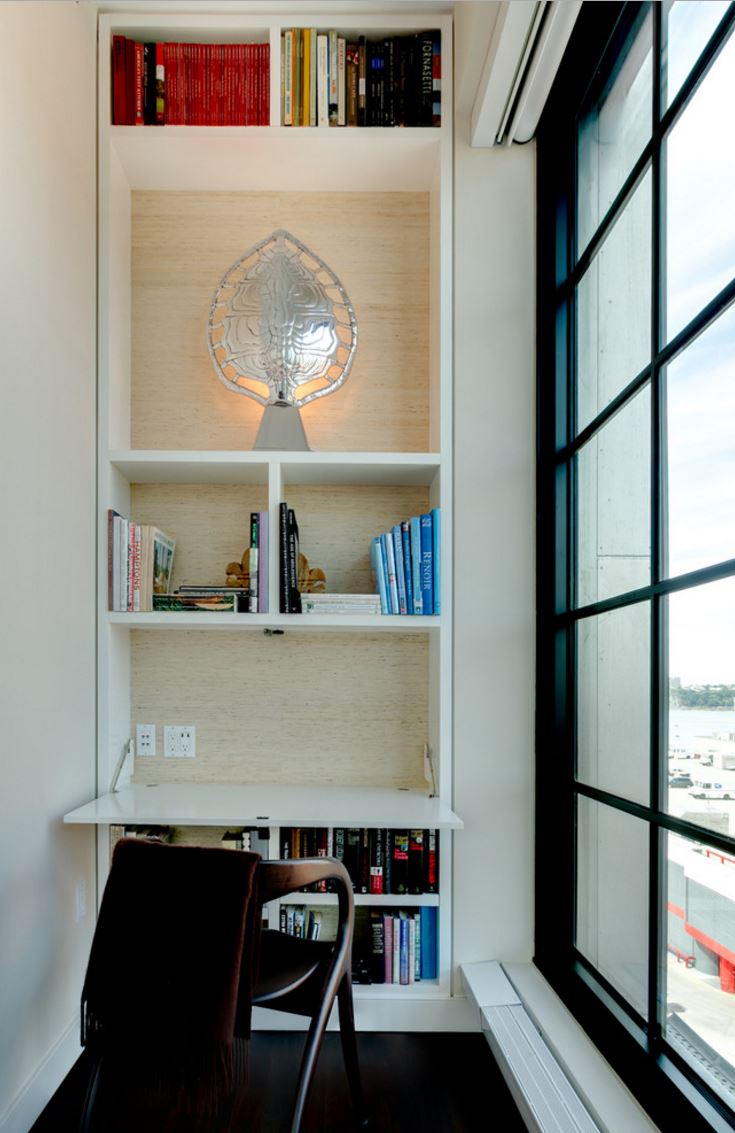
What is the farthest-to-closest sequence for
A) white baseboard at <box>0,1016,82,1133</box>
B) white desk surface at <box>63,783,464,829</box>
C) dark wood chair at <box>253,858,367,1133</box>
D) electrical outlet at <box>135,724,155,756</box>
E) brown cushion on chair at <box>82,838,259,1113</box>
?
electrical outlet at <box>135,724,155,756</box>, white desk surface at <box>63,783,464,829</box>, white baseboard at <box>0,1016,82,1133</box>, dark wood chair at <box>253,858,367,1133</box>, brown cushion on chair at <box>82,838,259,1113</box>

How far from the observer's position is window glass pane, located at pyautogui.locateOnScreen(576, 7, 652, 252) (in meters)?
1.69

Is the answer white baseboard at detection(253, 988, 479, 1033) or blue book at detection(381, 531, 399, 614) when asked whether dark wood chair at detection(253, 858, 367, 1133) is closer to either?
white baseboard at detection(253, 988, 479, 1033)

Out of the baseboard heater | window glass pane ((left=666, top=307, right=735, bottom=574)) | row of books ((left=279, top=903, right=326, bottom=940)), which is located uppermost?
window glass pane ((left=666, top=307, right=735, bottom=574))

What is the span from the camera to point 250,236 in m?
2.65

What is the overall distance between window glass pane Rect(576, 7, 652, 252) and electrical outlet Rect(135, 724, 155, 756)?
1876mm

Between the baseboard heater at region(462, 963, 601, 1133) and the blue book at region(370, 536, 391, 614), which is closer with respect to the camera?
the baseboard heater at region(462, 963, 601, 1133)

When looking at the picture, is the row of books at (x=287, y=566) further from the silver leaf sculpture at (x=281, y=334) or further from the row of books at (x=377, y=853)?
the row of books at (x=377, y=853)

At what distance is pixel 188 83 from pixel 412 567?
1.59 meters

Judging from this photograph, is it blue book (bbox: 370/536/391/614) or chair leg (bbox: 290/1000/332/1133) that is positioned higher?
blue book (bbox: 370/536/391/614)

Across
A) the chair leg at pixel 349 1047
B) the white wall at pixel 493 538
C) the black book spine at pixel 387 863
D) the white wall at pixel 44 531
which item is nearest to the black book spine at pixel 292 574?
the white wall at pixel 493 538

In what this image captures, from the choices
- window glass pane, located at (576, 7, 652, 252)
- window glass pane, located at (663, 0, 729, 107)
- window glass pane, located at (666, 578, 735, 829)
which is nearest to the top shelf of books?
window glass pane, located at (576, 7, 652, 252)

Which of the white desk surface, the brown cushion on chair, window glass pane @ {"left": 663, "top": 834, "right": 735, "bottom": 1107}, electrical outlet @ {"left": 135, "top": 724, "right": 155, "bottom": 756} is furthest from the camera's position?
electrical outlet @ {"left": 135, "top": 724, "right": 155, "bottom": 756}

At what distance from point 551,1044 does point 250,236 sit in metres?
2.42

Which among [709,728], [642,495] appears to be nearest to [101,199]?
[642,495]
